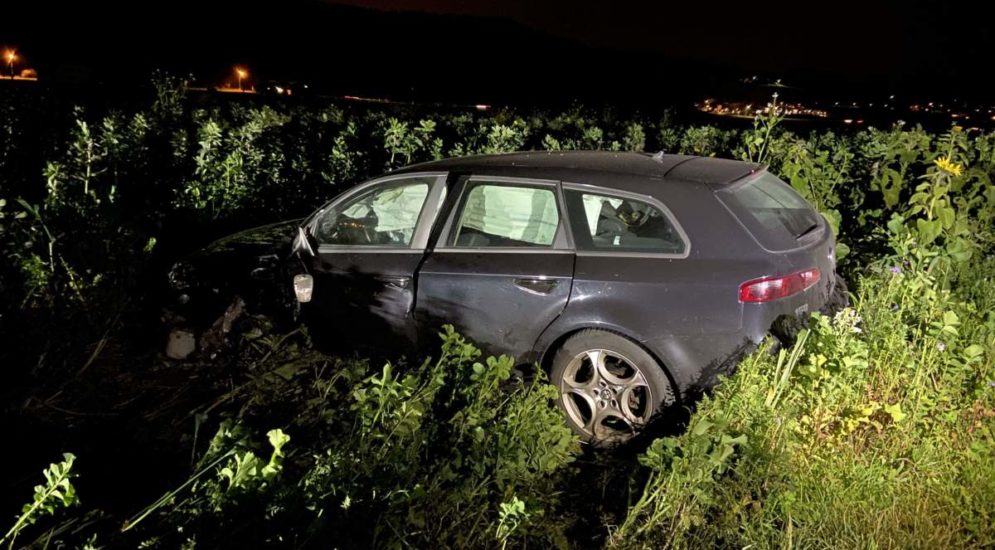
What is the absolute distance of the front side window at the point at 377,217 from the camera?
4.46 metres

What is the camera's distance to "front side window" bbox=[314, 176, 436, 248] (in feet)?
14.6

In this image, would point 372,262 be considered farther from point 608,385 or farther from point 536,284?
point 608,385

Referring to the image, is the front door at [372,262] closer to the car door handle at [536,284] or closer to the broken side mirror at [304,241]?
the broken side mirror at [304,241]

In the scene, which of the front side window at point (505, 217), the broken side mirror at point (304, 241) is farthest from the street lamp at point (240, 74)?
the front side window at point (505, 217)

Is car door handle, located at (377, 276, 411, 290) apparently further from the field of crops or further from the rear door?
the field of crops

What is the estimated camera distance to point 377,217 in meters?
4.79

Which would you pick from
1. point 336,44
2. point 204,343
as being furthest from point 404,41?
point 204,343

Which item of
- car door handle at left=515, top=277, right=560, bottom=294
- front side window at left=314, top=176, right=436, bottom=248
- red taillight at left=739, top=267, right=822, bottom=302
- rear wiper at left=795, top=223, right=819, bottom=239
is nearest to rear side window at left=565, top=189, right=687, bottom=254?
car door handle at left=515, top=277, right=560, bottom=294

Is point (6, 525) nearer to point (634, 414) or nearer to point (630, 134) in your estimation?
point (634, 414)

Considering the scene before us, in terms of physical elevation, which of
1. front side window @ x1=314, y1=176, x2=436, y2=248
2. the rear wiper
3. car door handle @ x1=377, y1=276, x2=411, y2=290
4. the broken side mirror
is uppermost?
the rear wiper

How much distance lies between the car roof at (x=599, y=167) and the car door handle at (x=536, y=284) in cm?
60

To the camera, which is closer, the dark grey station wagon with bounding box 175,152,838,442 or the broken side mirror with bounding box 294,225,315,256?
the dark grey station wagon with bounding box 175,152,838,442

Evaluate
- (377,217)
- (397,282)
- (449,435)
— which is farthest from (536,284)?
(377,217)

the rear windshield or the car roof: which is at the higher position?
the car roof
